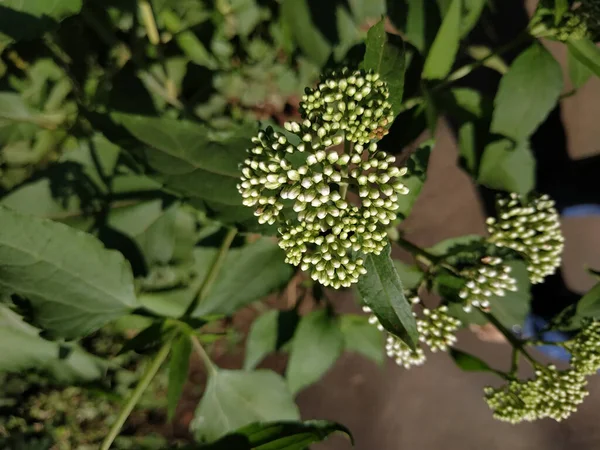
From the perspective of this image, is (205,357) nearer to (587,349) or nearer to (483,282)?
(483,282)

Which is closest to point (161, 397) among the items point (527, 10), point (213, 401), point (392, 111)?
point (213, 401)

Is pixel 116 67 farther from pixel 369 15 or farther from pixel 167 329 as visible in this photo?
pixel 167 329

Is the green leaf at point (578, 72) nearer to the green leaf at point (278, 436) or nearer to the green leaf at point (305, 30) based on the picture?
the green leaf at point (305, 30)

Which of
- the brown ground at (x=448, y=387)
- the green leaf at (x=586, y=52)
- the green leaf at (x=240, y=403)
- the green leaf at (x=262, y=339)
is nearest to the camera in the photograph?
the green leaf at (x=586, y=52)

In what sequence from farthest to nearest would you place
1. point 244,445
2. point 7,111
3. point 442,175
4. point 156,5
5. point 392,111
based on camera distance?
point 442,175
point 7,111
point 156,5
point 244,445
point 392,111

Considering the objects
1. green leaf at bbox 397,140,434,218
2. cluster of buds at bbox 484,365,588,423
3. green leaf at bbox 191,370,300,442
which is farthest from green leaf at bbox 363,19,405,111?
green leaf at bbox 191,370,300,442

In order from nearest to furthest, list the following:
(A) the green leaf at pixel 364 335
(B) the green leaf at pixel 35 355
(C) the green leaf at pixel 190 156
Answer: (C) the green leaf at pixel 190 156 < (B) the green leaf at pixel 35 355 < (A) the green leaf at pixel 364 335

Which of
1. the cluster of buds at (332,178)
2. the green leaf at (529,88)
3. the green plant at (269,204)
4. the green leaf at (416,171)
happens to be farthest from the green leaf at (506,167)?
the cluster of buds at (332,178)
